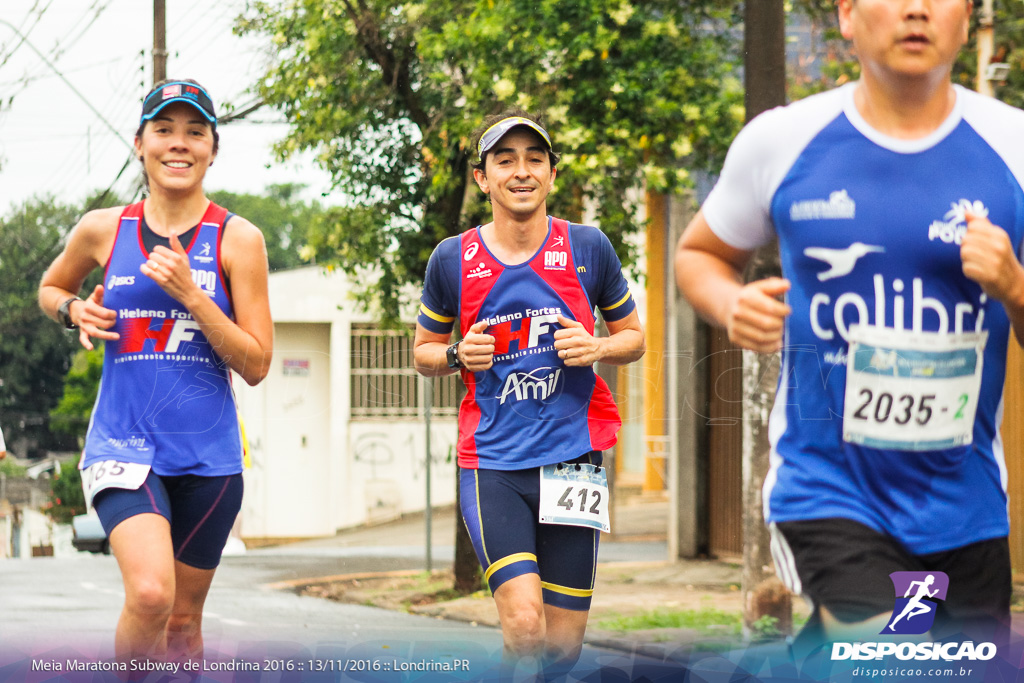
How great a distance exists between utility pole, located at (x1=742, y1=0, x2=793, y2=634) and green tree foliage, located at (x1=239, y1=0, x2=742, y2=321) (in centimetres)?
206

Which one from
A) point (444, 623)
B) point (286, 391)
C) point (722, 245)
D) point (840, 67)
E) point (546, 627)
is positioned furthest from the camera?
point (840, 67)

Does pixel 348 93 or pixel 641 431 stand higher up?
pixel 348 93

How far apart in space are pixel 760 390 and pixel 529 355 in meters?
3.68

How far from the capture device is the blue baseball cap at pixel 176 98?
4.01 metres

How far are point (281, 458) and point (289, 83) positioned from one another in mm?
16755

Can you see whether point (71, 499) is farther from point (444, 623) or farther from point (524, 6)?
point (524, 6)

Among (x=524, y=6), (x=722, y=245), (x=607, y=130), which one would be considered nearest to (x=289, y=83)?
(x=524, y=6)

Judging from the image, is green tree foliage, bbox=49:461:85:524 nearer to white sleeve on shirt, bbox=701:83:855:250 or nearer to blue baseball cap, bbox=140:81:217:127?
blue baseball cap, bbox=140:81:217:127

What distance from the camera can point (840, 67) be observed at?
11945 mm

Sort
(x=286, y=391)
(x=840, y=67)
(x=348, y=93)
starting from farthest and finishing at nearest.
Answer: (x=840, y=67) → (x=348, y=93) → (x=286, y=391)

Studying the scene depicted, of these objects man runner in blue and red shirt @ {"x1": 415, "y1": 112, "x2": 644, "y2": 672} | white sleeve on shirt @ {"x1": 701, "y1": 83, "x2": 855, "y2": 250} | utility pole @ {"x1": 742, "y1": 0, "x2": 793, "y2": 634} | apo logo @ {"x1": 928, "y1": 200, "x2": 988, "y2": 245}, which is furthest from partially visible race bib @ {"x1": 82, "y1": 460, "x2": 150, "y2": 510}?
utility pole @ {"x1": 742, "y1": 0, "x2": 793, "y2": 634}

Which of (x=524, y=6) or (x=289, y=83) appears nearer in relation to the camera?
(x=524, y=6)

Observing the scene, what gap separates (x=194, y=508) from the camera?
3967 mm

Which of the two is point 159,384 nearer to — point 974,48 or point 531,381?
point 531,381
